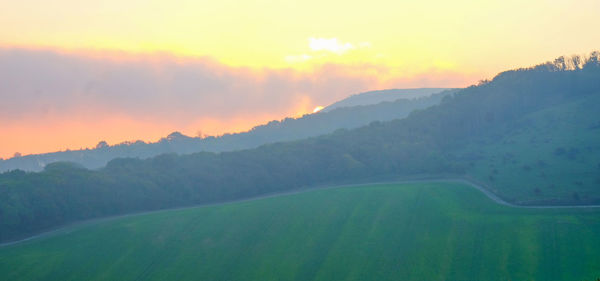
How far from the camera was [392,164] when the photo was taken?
14562cm

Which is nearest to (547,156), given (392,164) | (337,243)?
(392,164)

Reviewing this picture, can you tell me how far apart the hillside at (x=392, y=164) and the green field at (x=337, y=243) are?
1076 cm

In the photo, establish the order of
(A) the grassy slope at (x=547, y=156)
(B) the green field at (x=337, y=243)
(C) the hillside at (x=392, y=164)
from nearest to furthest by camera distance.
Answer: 1. (B) the green field at (x=337, y=243)
2. (A) the grassy slope at (x=547, y=156)
3. (C) the hillside at (x=392, y=164)

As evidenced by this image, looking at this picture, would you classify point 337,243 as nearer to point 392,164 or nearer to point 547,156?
point 392,164

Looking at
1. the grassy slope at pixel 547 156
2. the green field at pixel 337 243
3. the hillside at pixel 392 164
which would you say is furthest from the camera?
the hillside at pixel 392 164

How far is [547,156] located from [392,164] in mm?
38283

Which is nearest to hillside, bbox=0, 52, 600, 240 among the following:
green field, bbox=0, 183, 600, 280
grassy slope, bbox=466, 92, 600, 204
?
grassy slope, bbox=466, 92, 600, 204

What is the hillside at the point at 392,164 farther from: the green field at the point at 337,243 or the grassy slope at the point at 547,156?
the green field at the point at 337,243

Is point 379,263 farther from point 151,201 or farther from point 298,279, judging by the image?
point 151,201

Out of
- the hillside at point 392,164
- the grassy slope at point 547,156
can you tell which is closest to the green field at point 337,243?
the grassy slope at point 547,156

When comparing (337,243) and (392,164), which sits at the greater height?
(392,164)

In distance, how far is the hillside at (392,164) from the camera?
109188 millimetres

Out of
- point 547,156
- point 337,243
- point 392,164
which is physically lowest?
point 337,243

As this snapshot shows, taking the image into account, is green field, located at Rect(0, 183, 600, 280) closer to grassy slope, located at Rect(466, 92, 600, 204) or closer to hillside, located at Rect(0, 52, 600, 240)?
grassy slope, located at Rect(466, 92, 600, 204)
